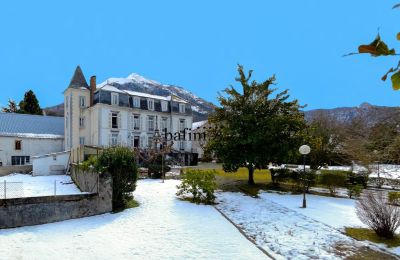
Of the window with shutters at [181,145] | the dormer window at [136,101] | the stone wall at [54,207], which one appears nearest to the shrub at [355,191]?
the stone wall at [54,207]

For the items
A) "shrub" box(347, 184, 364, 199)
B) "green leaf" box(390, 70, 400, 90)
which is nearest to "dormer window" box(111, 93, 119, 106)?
"shrub" box(347, 184, 364, 199)

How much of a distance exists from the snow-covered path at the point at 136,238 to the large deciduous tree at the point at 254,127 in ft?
24.3

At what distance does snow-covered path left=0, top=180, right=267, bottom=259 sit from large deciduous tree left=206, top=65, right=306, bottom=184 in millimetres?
7409

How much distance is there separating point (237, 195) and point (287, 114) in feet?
23.3

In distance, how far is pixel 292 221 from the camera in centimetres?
1186

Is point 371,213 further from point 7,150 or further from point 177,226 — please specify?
point 7,150

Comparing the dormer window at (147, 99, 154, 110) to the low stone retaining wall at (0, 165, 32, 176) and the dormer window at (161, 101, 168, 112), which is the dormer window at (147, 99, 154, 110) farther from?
the low stone retaining wall at (0, 165, 32, 176)

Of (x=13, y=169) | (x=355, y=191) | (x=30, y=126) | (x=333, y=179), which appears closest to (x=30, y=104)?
(x=30, y=126)

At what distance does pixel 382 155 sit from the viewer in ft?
29.4

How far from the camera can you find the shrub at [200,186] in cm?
1550

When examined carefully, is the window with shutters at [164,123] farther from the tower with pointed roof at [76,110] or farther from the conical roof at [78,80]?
the conical roof at [78,80]

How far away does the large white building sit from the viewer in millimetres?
37375

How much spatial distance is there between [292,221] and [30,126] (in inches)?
1485

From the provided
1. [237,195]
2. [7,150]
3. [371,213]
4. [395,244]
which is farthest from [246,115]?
[7,150]
